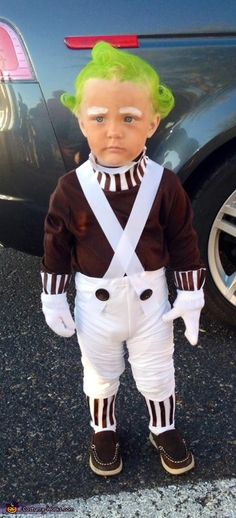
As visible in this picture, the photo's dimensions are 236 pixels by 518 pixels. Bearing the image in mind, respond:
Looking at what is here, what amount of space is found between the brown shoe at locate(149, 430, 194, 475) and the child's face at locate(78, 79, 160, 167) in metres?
0.98

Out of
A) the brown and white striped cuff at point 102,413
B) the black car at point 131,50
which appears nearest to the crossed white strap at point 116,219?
the brown and white striped cuff at point 102,413

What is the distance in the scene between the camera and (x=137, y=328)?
1982 mm

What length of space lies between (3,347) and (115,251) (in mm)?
1241

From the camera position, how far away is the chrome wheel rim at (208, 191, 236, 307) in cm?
268

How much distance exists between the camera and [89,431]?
239cm

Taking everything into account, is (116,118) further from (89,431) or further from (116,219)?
(89,431)

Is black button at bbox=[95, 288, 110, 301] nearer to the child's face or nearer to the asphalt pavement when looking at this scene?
the child's face

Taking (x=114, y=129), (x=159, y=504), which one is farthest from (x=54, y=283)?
(x=159, y=504)

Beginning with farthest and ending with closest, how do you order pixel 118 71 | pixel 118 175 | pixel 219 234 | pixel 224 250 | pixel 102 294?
pixel 224 250, pixel 219 234, pixel 102 294, pixel 118 175, pixel 118 71

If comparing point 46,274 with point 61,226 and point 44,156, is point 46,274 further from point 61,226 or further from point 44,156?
point 44,156

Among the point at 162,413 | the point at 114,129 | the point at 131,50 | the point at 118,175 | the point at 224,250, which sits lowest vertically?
the point at 162,413

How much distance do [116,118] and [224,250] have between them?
140 centimetres

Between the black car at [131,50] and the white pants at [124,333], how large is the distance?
72 cm

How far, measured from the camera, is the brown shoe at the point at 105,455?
2182 mm
